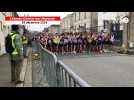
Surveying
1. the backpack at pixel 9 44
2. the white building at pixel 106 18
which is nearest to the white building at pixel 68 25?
the white building at pixel 106 18

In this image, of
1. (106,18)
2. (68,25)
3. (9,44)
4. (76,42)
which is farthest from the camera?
(68,25)

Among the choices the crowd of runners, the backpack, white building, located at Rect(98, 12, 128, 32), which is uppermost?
white building, located at Rect(98, 12, 128, 32)

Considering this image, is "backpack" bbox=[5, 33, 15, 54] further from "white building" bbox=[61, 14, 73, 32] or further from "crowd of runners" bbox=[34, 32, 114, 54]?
"white building" bbox=[61, 14, 73, 32]

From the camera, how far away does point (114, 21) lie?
38.8m

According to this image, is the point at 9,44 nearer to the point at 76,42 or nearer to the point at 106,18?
the point at 76,42

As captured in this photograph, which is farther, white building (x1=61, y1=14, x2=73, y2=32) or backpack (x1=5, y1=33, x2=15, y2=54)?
white building (x1=61, y1=14, x2=73, y2=32)

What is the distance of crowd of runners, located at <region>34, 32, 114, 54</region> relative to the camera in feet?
90.5

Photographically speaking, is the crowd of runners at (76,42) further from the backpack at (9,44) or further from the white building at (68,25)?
the backpack at (9,44)

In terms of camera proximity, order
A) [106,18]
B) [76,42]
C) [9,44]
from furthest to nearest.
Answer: [106,18]
[76,42]
[9,44]

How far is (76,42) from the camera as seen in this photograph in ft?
91.0

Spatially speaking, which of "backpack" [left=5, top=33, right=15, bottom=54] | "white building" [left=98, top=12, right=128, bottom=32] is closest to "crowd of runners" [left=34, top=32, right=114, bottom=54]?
"white building" [left=98, top=12, right=128, bottom=32]

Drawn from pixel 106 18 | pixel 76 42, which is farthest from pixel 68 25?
pixel 76 42
